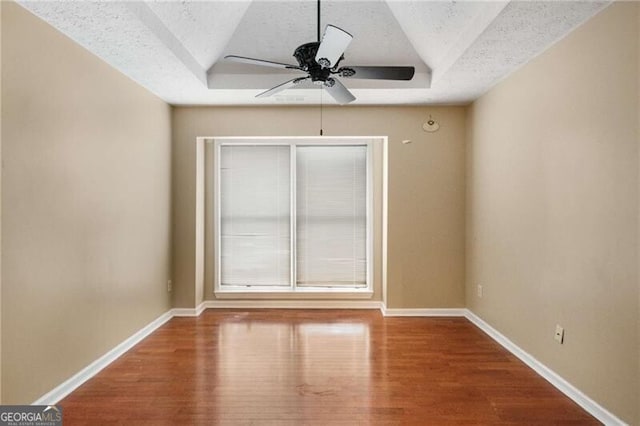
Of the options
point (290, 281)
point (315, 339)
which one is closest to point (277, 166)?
point (290, 281)

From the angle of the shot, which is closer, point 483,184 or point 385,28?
point 385,28

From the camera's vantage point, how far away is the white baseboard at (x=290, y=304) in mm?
4637

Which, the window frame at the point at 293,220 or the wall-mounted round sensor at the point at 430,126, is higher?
the wall-mounted round sensor at the point at 430,126

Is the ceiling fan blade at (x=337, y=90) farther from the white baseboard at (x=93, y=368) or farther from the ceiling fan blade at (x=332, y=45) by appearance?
the white baseboard at (x=93, y=368)

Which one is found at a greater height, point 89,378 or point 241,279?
point 241,279

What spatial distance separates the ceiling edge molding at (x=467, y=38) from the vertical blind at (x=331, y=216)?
1560 millimetres

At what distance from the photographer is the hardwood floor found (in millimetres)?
2266

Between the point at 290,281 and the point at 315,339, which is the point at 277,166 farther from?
the point at 315,339

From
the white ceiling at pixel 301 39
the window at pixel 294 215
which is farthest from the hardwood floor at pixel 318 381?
the white ceiling at pixel 301 39

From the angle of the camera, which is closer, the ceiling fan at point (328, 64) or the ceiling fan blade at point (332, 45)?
the ceiling fan blade at point (332, 45)

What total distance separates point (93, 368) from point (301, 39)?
11.0 ft

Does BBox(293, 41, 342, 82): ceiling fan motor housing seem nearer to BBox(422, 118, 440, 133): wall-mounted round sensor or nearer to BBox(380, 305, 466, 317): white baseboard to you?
BBox(422, 118, 440, 133): wall-mounted round sensor

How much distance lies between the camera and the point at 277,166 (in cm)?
474

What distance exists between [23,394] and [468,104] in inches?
185
